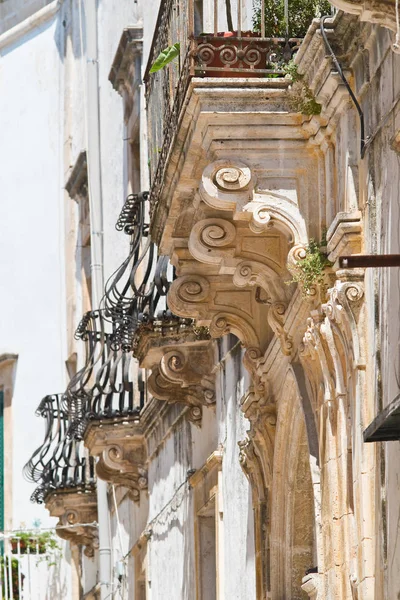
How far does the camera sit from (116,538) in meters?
18.8

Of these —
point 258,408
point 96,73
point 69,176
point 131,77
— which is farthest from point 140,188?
point 258,408

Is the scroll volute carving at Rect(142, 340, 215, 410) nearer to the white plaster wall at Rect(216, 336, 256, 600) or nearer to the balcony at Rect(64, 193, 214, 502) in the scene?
the balcony at Rect(64, 193, 214, 502)

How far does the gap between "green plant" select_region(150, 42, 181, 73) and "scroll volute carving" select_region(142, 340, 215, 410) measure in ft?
11.4

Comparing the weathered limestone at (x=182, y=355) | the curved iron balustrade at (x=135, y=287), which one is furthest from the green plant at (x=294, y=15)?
the weathered limestone at (x=182, y=355)

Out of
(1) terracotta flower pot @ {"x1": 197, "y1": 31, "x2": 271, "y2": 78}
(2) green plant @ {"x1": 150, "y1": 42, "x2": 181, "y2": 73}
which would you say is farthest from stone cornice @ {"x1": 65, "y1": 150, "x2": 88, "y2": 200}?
(1) terracotta flower pot @ {"x1": 197, "y1": 31, "x2": 271, "y2": 78}

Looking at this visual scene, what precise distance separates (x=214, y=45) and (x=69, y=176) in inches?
525

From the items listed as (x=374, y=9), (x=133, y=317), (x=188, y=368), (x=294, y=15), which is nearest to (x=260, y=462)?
(x=188, y=368)

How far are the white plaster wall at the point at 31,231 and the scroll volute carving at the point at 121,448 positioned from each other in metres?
7.05

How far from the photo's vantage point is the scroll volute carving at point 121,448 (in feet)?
53.8

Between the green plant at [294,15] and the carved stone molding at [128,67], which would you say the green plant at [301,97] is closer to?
the green plant at [294,15]

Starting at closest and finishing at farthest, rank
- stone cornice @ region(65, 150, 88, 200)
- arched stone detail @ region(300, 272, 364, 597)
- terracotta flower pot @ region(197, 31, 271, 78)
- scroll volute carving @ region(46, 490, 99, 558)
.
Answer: arched stone detail @ region(300, 272, 364, 597)
terracotta flower pot @ region(197, 31, 271, 78)
scroll volute carving @ region(46, 490, 99, 558)
stone cornice @ region(65, 150, 88, 200)

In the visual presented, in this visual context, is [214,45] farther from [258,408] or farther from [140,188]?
[140,188]

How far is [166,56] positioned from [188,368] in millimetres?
3791

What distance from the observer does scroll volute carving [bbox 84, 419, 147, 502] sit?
646 inches
